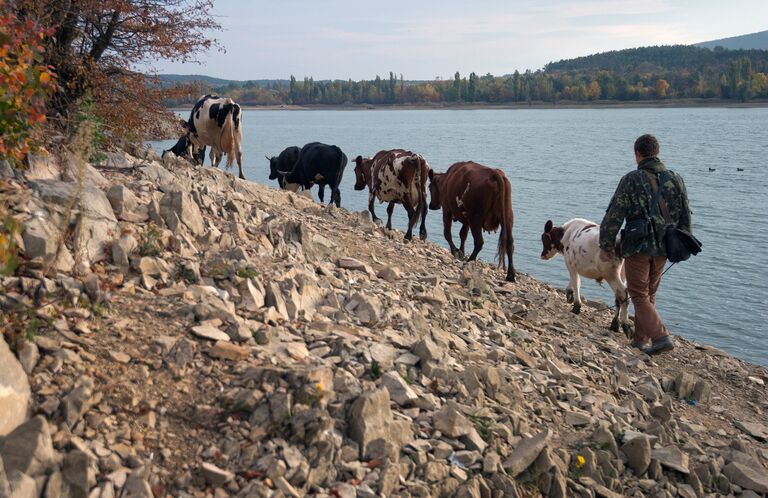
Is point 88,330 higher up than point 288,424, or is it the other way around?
point 88,330

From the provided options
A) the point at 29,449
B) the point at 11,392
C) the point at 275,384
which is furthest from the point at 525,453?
the point at 11,392

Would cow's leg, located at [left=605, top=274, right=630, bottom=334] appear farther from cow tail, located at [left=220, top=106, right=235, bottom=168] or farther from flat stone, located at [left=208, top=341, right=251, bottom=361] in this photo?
cow tail, located at [left=220, top=106, right=235, bottom=168]

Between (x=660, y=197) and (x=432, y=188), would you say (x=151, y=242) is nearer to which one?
(x=660, y=197)

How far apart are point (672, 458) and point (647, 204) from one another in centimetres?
406

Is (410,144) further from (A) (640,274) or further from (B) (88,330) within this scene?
(B) (88,330)

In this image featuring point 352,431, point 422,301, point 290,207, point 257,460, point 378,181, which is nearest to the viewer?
point 257,460

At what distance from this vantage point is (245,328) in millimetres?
6266

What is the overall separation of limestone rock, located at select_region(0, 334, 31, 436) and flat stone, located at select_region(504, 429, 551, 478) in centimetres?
339

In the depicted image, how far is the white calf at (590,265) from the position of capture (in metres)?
11.4

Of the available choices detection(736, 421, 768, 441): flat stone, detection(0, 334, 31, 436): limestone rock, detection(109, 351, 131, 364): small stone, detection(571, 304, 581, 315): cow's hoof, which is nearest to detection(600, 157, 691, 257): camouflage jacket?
detection(736, 421, 768, 441): flat stone

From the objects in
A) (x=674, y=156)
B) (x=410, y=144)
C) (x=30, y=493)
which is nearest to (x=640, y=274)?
(x=30, y=493)

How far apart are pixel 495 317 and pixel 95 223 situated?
17.3 feet

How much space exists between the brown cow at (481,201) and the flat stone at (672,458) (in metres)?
6.99

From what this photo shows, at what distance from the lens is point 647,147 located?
9.77 meters
